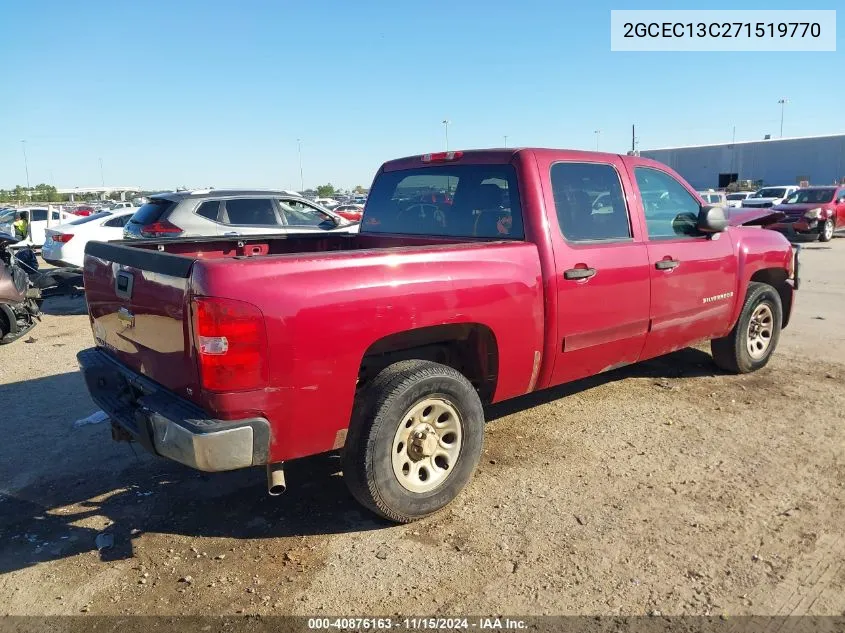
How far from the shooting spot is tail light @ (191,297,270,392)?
2.72 metres

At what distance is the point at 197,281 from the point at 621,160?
3.21m

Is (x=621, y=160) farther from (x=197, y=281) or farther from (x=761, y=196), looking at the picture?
(x=761, y=196)

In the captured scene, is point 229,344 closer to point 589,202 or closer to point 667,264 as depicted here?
point 589,202

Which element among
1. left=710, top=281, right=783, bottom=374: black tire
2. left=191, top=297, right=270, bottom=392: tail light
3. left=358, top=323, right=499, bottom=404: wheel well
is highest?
left=191, top=297, right=270, bottom=392: tail light

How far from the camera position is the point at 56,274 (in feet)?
33.3

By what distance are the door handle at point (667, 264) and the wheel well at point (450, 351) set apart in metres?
1.58

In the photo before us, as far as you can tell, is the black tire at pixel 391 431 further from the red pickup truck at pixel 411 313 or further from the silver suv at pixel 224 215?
the silver suv at pixel 224 215

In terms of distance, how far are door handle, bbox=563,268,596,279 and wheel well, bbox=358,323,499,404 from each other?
2.18 feet

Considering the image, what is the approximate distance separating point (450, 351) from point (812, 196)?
68.4 ft

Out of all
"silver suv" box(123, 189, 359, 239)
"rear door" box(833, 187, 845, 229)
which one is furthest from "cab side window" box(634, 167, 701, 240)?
"rear door" box(833, 187, 845, 229)

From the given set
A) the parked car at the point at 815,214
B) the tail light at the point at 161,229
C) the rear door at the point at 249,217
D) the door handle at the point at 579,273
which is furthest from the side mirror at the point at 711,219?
the parked car at the point at 815,214

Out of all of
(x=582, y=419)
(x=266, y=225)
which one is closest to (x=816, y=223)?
(x=266, y=225)

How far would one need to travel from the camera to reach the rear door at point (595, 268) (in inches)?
158

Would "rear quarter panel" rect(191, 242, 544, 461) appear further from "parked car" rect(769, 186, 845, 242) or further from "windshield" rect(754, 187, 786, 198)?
"windshield" rect(754, 187, 786, 198)
